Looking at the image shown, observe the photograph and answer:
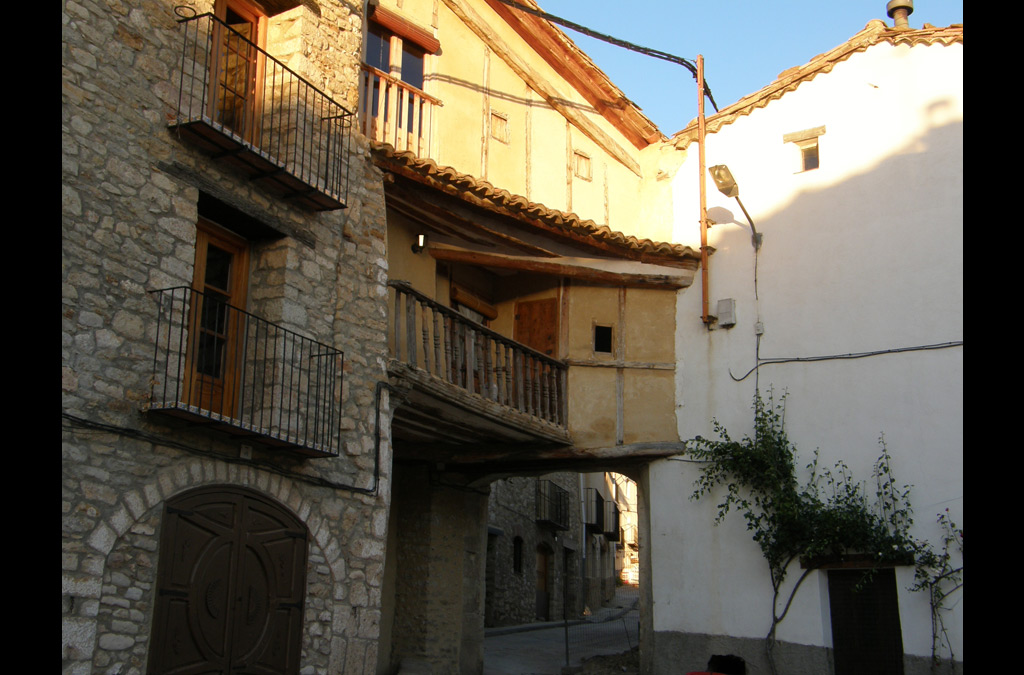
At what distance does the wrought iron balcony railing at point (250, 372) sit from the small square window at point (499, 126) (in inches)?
185

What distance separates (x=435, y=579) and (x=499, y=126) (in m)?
5.82

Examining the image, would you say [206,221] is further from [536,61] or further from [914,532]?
[914,532]

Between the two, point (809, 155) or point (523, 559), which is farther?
point (523, 559)

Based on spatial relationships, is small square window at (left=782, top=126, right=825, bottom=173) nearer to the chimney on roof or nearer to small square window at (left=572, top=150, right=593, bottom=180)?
the chimney on roof

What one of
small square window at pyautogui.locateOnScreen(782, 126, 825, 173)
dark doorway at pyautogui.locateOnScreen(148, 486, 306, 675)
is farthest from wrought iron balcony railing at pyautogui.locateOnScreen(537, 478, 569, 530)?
dark doorway at pyautogui.locateOnScreen(148, 486, 306, 675)

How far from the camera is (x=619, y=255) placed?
1293cm

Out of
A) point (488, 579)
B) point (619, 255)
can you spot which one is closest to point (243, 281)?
point (619, 255)

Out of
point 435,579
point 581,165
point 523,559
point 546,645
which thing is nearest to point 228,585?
point 435,579

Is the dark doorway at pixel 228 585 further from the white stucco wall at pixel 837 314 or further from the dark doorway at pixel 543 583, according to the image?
the dark doorway at pixel 543 583

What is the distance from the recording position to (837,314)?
473 inches

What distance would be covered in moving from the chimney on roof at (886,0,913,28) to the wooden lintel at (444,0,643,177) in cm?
378

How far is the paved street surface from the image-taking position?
14.1 m

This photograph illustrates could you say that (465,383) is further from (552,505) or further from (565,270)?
(552,505)
